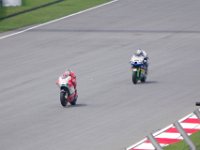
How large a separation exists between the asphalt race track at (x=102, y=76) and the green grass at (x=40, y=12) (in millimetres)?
1100

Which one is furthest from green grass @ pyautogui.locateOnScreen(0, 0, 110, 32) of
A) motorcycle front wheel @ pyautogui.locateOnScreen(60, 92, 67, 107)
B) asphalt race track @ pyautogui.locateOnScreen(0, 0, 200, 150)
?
motorcycle front wheel @ pyautogui.locateOnScreen(60, 92, 67, 107)

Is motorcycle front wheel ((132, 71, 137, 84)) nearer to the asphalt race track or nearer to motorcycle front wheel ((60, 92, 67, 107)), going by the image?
the asphalt race track

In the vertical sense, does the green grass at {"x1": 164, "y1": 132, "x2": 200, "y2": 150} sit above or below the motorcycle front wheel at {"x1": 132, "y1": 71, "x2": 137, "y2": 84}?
below

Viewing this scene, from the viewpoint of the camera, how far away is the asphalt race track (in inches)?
844

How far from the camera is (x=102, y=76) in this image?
2952 centimetres

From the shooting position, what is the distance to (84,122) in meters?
22.5

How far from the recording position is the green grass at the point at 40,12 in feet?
137

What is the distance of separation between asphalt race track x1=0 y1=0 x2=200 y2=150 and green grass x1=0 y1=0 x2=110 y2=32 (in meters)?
1.10

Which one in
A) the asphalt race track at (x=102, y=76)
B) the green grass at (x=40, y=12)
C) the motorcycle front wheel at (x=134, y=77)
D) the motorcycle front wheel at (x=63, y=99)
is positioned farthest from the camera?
Answer: the green grass at (x=40, y=12)

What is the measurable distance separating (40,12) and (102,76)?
1522cm

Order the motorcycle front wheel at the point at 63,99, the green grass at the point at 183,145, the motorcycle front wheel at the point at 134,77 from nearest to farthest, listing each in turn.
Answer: the green grass at the point at 183,145, the motorcycle front wheel at the point at 63,99, the motorcycle front wheel at the point at 134,77

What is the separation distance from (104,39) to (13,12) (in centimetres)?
769

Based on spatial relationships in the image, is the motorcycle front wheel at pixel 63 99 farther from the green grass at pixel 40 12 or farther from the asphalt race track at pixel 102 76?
the green grass at pixel 40 12

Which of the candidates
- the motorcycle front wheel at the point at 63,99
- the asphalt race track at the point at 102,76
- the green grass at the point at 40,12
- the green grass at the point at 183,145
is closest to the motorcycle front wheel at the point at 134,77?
the asphalt race track at the point at 102,76
